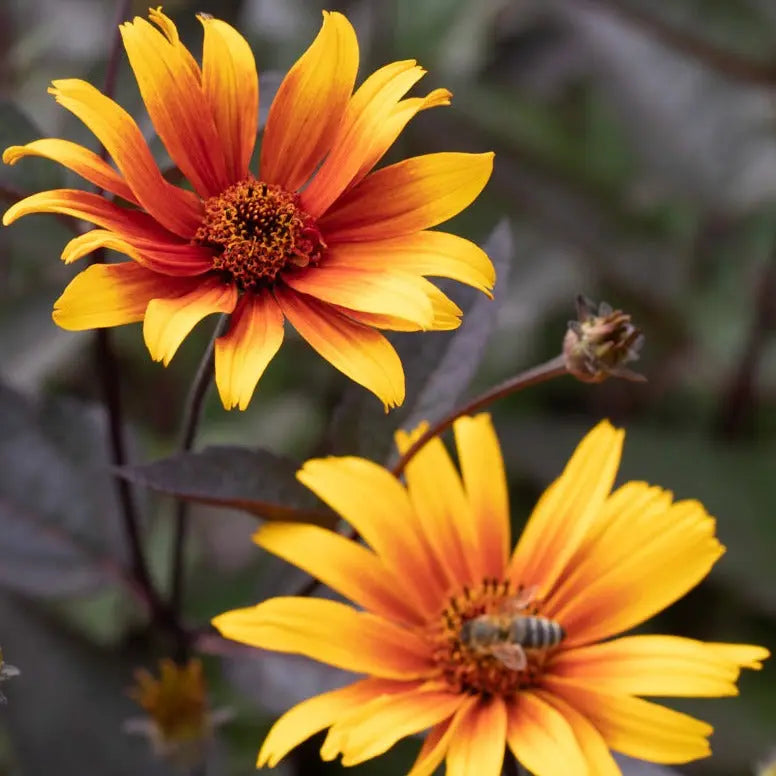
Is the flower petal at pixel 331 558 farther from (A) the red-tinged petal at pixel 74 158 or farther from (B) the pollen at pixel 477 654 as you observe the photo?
(A) the red-tinged petal at pixel 74 158

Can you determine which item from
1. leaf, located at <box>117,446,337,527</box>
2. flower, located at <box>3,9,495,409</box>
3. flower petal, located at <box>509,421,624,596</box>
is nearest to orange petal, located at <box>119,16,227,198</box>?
flower, located at <box>3,9,495,409</box>

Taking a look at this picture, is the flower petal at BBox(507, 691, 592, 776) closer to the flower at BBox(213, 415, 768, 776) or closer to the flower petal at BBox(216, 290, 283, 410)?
the flower at BBox(213, 415, 768, 776)

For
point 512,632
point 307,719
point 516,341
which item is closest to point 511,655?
point 512,632

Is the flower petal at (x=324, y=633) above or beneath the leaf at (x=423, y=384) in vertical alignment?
beneath

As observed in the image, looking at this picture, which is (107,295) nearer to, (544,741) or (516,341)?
(544,741)

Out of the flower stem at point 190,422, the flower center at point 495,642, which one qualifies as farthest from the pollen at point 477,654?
the flower stem at point 190,422

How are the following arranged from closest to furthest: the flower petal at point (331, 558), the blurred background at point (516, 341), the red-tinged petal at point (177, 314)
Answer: the red-tinged petal at point (177, 314)
the flower petal at point (331, 558)
the blurred background at point (516, 341)

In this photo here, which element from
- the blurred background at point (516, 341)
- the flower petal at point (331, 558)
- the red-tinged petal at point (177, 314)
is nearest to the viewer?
the red-tinged petal at point (177, 314)

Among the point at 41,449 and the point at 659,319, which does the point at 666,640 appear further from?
the point at 659,319
